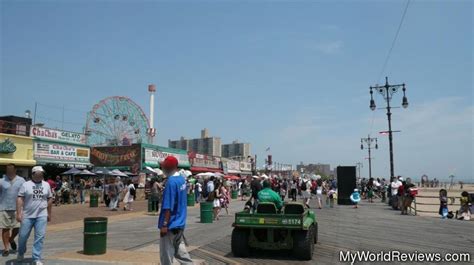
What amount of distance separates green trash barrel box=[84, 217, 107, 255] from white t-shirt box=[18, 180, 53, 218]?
1187mm

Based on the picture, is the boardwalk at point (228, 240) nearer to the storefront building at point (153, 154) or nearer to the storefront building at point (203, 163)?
the storefront building at point (153, 154)

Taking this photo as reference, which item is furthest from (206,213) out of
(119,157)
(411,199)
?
(119,157)

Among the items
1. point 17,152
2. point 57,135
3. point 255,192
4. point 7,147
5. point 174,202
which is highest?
point 57,135

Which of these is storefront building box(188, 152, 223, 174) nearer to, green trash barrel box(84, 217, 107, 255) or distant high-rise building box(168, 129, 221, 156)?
green trash barrel box(84, 217, 107, 255)

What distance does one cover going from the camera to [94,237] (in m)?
9.04

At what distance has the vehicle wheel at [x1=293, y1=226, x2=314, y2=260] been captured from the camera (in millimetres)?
9125

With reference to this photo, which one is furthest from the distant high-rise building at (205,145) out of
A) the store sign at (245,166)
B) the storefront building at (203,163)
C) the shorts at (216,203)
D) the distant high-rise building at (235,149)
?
the shorts at (216,203)

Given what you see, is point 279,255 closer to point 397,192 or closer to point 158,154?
point 397,192

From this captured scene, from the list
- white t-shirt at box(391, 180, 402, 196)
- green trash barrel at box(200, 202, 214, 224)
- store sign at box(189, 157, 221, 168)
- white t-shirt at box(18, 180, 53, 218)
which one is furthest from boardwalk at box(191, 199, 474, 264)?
store sign at box(189, 157, 221, 168)

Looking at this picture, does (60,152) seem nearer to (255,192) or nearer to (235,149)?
(255,192)

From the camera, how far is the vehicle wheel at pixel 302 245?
29.9 feet

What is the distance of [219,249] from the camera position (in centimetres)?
1062

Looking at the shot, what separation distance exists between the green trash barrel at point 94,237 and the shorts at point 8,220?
1422 mm

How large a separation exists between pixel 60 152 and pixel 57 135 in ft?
4.14
